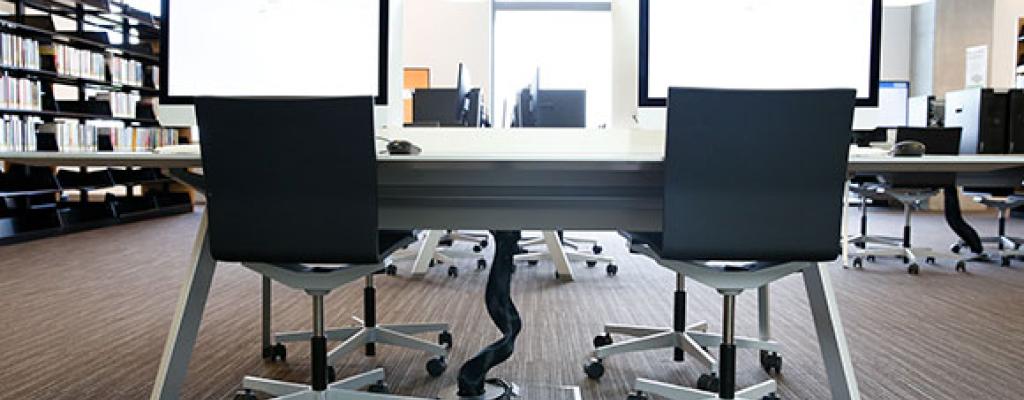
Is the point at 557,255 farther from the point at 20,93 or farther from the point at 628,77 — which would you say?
the point at 20,93

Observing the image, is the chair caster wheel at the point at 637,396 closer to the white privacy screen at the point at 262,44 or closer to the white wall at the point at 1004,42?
the white privacy screen at the point at 262,44

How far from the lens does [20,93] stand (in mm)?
5145

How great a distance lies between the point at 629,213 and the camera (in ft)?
5.78

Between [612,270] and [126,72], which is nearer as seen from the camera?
[612,270]

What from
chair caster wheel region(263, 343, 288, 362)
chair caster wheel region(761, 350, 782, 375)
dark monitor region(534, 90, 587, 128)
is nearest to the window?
dark monitor region(534, 90, 587, 128)

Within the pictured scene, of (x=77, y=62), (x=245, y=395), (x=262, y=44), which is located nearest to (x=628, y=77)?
(x=262, y=44)

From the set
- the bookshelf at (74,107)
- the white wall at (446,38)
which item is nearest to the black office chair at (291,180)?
the bookshelf at (74,107)

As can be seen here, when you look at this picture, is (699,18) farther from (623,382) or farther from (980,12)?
(980,12)

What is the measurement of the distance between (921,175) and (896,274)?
673 millimetres

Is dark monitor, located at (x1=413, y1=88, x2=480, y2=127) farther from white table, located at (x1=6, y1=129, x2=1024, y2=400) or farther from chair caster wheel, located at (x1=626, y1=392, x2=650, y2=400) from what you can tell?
chair caster wheel, located at (x1=626, y1=392, x2=650, y2=400)

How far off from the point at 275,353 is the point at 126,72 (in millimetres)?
5079

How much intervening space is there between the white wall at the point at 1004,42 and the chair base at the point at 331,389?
8853mm

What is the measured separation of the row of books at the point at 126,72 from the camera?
6.23 meters

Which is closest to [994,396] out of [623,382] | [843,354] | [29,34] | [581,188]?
[843,354]
